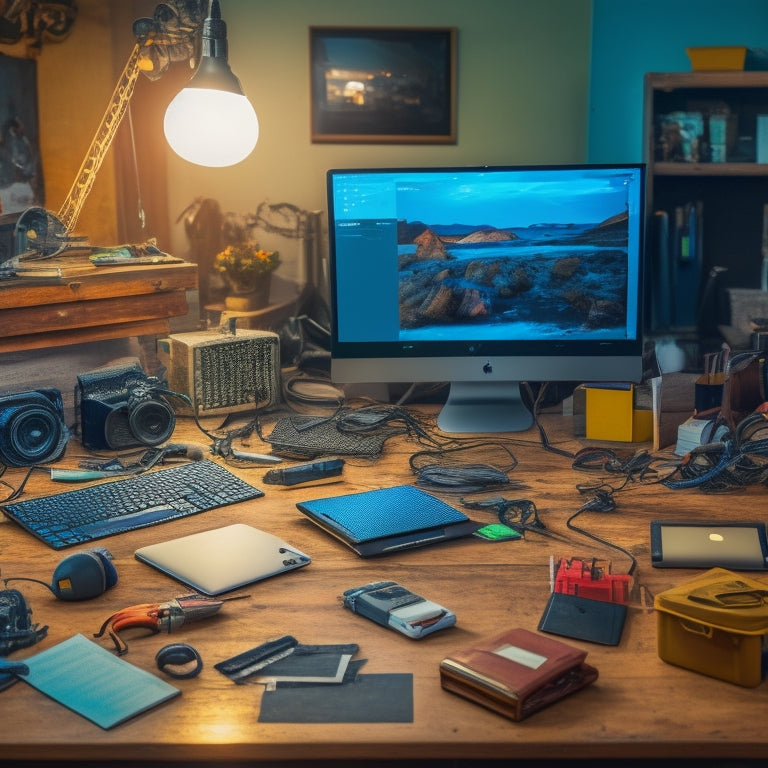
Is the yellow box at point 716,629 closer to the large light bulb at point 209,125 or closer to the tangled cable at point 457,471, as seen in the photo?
the tangled cable at point 457,471

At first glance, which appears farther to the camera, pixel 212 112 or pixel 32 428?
pixel 212 112

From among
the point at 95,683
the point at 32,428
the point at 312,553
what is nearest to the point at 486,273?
the point at 312,553

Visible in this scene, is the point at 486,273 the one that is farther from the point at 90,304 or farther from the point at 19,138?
the point at 19,138

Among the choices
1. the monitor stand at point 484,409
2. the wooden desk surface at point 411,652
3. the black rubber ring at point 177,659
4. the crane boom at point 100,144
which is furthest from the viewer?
the crane boom at point 100,144

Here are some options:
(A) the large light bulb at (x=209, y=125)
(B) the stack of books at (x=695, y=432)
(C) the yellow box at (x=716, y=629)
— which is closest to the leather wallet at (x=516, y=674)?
(C) the yellow box at (x=716, y=629)

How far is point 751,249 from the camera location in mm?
3248

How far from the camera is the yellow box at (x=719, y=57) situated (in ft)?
9.86

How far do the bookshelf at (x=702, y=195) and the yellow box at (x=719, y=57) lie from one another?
59 mm

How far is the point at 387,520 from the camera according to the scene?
1479 millimetres

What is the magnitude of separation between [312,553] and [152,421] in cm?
69

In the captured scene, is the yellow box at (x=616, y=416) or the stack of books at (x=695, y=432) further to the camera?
the yellow box at (x=616, y=416)

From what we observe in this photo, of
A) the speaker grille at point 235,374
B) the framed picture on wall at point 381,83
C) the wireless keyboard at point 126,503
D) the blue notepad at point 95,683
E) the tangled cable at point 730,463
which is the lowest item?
the blue notepad at point 95,683

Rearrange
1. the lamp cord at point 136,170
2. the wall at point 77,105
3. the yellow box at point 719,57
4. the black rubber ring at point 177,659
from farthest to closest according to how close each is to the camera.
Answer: the yellow box at point 719,57
the lamp cord at point 136,170
the wall at point 77,105
the black rubber ring at point 177,659

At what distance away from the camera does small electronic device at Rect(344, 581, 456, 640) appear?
45.8 inches
